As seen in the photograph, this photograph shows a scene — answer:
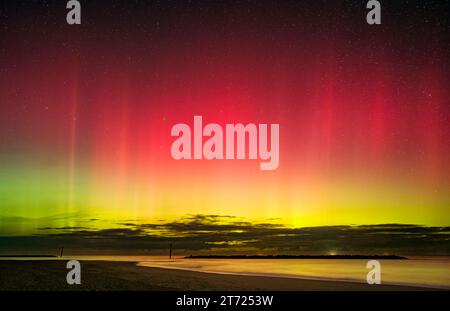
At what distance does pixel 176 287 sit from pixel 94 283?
360 centimetres

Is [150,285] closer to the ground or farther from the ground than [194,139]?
closer to the ground
